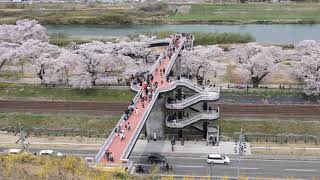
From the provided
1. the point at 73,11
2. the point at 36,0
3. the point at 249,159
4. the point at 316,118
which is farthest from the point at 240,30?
the point at 36,0

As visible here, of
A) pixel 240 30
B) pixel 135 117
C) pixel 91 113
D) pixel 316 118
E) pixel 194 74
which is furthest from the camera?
pixel 240 30

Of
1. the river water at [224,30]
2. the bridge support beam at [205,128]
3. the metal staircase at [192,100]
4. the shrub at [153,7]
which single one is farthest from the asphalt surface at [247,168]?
the shrub at [153,7]

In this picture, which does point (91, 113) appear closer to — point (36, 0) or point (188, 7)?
point (188, 7)

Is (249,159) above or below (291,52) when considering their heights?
below

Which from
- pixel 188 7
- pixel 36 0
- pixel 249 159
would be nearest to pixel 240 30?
pixel 188 7

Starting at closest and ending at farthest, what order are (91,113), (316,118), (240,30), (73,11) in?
(316,118), (91,113), (240,30), (73,11)

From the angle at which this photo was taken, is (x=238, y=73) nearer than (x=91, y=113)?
No

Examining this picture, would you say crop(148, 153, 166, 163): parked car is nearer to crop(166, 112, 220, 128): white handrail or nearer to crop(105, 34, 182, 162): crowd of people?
crop(105, 34, 182, 162): crowd of people
